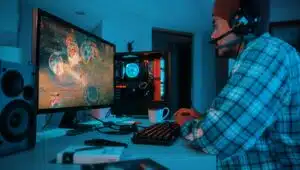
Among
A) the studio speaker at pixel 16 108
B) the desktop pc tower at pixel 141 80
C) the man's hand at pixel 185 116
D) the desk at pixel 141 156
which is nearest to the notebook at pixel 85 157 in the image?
the desk at pixel 141 156

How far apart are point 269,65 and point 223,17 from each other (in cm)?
35

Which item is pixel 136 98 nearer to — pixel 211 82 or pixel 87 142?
pixel 87 142

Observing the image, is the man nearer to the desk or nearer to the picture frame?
the desk

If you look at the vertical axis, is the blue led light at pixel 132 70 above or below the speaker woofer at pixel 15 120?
above

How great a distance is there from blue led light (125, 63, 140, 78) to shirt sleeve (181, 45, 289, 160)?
0.93 meters

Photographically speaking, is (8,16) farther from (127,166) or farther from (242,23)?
(127,166)

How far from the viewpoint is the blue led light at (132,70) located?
5.03 feet

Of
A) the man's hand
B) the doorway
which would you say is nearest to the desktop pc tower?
the man's hand

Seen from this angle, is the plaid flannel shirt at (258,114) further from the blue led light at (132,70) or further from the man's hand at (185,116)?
the blue led light at (132,70)

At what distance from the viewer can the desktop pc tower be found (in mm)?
1521

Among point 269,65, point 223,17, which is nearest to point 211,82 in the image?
point 223,17

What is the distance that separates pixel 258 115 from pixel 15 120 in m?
0.64

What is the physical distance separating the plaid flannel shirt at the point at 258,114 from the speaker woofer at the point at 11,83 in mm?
495

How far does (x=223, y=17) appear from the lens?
3.01 feet
